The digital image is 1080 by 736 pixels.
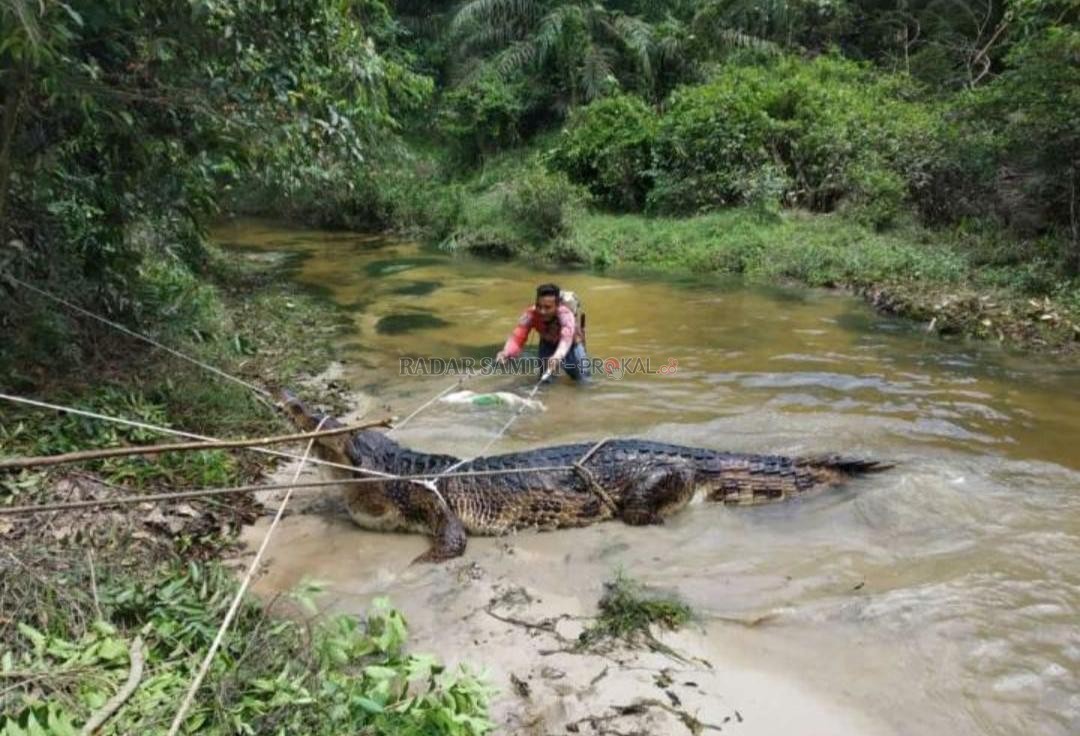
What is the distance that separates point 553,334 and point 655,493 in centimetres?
331

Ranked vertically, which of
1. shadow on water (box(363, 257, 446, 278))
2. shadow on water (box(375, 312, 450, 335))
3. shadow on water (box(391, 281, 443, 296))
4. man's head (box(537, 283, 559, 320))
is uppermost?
man's head (box(537, 283, 559, 320))

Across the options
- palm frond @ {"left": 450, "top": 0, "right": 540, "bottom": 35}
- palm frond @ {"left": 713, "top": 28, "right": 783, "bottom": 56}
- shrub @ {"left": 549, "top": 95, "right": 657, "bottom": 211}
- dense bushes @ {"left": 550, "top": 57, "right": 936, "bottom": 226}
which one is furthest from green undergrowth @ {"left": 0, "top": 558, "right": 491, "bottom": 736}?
palm frond @ {"left": 450, "top": 0, "right": 540, "bottom": 35}

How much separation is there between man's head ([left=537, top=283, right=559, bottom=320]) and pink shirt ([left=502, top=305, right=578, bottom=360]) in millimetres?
72

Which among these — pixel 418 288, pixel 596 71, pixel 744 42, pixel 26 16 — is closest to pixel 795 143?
pixel 744 42

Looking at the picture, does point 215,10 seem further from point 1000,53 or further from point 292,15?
point 1000,53

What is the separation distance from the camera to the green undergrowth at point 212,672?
8.50 feet

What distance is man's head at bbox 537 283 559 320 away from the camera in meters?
7.57

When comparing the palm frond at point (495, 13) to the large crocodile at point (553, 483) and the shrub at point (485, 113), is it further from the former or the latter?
the large crocodile at point (553, 483)

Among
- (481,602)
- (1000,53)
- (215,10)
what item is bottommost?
(481,602)

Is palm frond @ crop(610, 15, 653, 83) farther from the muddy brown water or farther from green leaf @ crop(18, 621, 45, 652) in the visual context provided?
green leaf @ crop(18, 621, 45, 652)

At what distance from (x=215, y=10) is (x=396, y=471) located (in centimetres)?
285

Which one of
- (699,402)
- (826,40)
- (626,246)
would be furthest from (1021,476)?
(826,40)

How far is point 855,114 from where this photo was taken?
15367mm

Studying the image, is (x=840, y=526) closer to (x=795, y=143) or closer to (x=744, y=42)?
(x=795, y=143)
